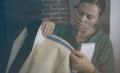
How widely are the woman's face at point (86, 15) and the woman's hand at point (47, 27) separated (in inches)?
5.2

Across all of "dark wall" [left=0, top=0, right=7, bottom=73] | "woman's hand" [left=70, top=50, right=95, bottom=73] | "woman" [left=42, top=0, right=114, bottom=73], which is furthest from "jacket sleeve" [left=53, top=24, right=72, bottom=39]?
"dark wall" [left=0, top=0, right=7, bottom=73]

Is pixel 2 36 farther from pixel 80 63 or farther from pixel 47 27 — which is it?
pixel 80 63

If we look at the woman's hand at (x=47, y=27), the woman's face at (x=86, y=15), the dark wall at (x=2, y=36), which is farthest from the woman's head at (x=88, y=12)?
the dark wall at (x=2, y=36)

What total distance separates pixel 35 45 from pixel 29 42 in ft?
0.11

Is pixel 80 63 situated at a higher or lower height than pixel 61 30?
lower

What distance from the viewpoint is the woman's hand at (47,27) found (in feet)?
5.03

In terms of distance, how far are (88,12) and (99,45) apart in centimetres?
19

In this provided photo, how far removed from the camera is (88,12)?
1.55 metres

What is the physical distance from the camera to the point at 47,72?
1.52 m

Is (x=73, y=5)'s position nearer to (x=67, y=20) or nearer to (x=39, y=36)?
(x=67, y=20)

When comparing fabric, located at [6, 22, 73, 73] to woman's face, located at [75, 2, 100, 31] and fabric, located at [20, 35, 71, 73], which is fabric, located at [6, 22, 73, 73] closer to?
fabric, located at [20, 35, 71, 73]

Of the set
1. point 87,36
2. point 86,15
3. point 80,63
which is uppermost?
point 86,15

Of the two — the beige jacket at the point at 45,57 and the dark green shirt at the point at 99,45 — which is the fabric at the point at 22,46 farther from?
the dark green shirt at the point at 99,45

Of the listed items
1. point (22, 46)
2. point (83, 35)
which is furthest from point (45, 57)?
point (83, 35)
